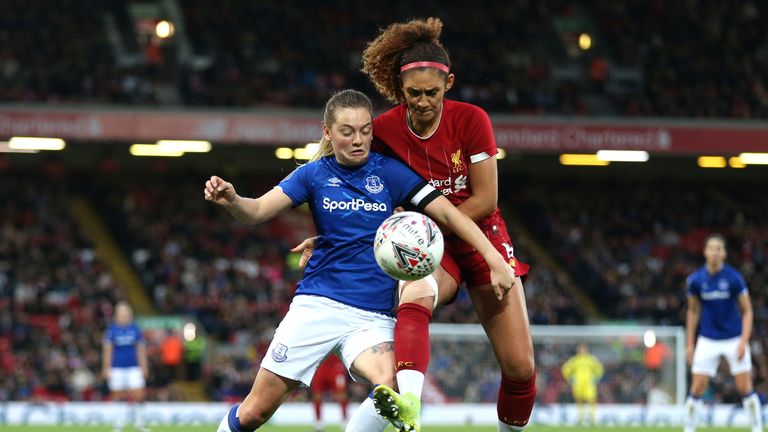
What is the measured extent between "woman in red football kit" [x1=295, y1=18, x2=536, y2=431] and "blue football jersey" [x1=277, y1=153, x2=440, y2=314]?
220 mm

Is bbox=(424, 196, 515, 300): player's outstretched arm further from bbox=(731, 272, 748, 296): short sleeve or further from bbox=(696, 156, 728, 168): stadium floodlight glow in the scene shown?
bbox=(696, 156, 728, 168): stadium floodlight glow

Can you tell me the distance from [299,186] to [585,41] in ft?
81.1

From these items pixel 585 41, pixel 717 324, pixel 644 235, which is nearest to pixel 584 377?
pixel 717 324

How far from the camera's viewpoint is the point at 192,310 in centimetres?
2314

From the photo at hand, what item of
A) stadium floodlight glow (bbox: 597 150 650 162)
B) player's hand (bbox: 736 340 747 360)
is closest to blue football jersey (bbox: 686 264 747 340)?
player's hand (bbox: 736 340 747 360)

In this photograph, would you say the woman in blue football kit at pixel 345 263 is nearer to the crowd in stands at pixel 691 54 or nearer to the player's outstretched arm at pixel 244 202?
the player's outstretched arm at pixel 244 202

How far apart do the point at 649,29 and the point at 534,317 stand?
30.3 ft

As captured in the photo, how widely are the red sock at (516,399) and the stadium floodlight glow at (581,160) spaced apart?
21578mm

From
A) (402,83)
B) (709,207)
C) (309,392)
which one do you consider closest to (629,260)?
(709,207)

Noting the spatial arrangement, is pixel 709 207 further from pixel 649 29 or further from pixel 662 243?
pixel 649 29

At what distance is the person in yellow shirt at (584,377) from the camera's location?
18978 mm

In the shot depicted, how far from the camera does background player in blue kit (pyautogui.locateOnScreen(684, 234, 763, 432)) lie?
40.0ft

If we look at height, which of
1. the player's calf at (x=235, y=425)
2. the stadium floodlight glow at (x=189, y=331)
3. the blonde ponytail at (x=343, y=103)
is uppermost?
the blonde ponytail at (x=343, y=103)

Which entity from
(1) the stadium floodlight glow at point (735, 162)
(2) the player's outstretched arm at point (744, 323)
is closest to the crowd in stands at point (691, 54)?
(1) the stadium floodlight glow at point (735, 162)
